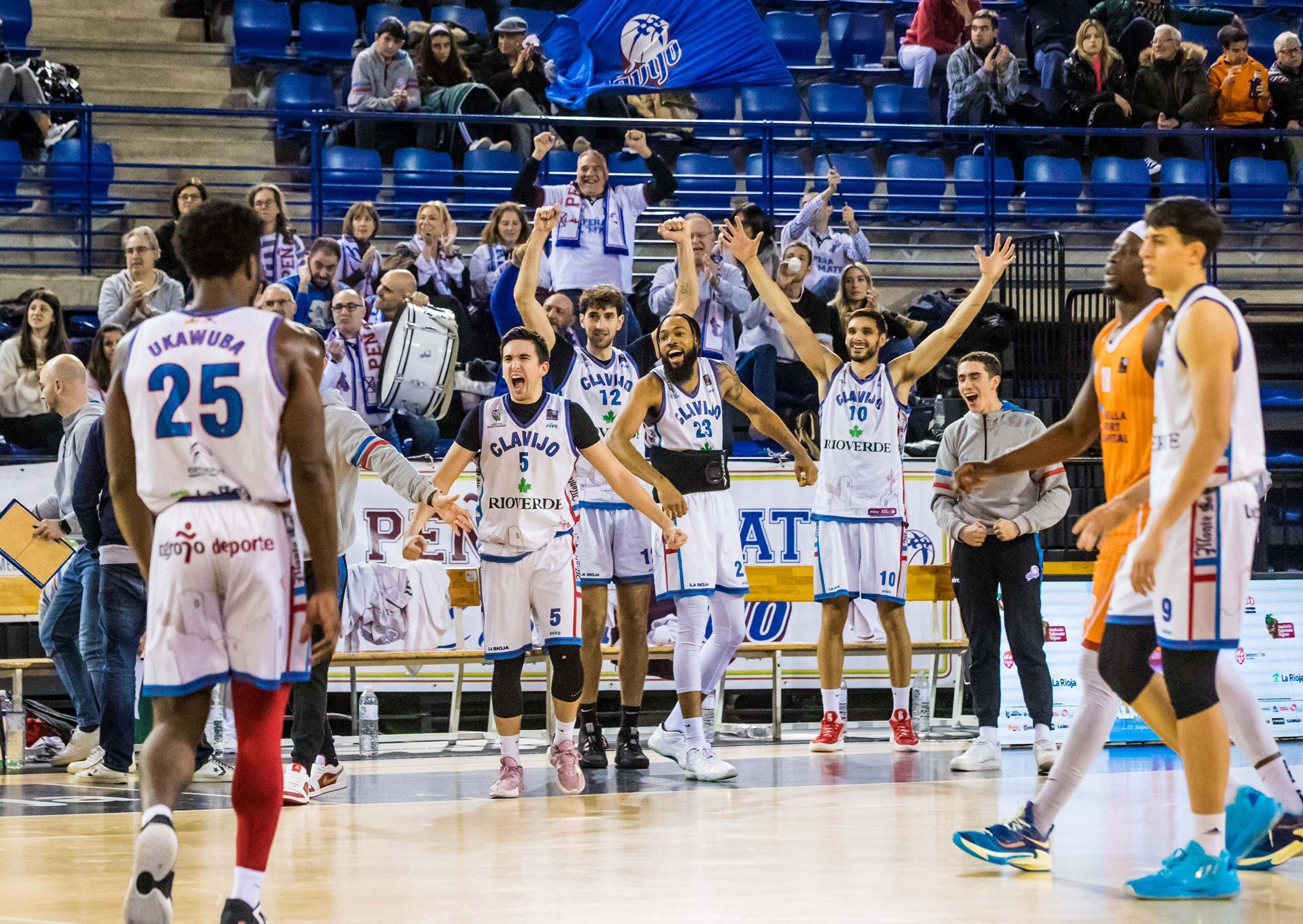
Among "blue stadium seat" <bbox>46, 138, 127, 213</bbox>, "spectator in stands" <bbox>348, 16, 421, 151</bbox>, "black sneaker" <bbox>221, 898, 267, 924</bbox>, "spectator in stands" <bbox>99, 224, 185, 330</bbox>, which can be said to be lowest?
"black sneaker" <bbox>221, 898, 267, 924</bbox>

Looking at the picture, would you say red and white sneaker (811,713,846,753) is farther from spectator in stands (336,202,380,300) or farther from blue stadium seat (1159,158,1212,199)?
blue stadium seat (1159,158,1212,199)

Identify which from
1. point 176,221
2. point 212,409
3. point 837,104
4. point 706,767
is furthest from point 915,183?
point 212,409

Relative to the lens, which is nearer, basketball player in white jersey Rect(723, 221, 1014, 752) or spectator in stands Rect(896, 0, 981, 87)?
basketball player in white jersey Rect(723, 221, 1014, 752)

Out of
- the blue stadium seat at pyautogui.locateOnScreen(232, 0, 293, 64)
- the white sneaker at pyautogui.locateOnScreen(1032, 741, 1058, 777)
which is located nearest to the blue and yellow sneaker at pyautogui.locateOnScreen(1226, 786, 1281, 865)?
the white sneaker at pyautogui.locateOnScreen(1032, 741, 1058, 777)

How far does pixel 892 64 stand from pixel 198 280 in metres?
14.8

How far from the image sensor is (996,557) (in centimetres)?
908

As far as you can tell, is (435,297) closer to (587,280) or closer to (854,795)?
(587,280)

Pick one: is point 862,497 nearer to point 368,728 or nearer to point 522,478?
point 522,478

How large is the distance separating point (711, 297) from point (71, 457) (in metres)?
5.14

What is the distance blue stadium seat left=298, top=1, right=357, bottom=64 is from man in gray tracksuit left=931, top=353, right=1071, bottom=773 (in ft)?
31.0

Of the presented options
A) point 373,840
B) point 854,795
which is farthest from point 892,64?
point 373,840

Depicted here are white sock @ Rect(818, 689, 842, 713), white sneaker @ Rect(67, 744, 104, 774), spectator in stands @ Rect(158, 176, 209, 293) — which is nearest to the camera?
white sneaker @ Rect(67, 744, 104, 774)

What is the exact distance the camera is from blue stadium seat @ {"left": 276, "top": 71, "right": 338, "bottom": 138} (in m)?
15.4

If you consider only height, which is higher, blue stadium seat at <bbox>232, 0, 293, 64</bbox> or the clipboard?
blue stadium seat at <bbox>232, 0, 293, 64</bbox>
